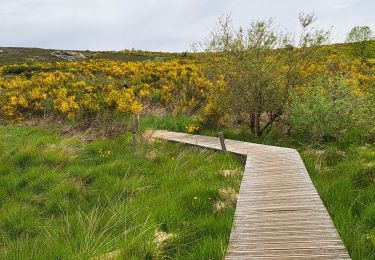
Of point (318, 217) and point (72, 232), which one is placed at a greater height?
point (318, 217)

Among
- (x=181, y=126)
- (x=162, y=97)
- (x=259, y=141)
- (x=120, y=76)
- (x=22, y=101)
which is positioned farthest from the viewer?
(x=120, y=76)

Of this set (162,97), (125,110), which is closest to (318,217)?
(125,110)

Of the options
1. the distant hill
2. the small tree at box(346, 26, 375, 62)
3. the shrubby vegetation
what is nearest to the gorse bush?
the shrubby vegetation

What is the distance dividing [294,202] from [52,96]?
46.6ft

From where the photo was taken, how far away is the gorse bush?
36.1 ft

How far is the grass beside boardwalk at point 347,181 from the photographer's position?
5.36 metres

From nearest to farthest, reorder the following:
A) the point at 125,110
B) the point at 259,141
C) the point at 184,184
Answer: the point at 184,184 → the point at 259,141 → the point at 125,110

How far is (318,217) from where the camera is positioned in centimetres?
564

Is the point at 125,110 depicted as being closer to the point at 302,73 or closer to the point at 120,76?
the point at 302,73

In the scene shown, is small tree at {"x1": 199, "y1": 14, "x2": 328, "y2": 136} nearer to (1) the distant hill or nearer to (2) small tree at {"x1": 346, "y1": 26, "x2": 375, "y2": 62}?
(2) small tree at {"x1": 346, "y1": 26, "x2": 375, "y2": 62}

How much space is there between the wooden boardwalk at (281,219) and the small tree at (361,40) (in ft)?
91.3

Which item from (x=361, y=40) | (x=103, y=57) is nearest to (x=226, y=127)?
(x=361, y=40)

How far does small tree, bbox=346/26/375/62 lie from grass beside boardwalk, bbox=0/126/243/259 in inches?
1034

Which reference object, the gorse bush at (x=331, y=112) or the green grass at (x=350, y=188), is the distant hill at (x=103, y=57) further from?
the green grass at (x=350, y=188)
